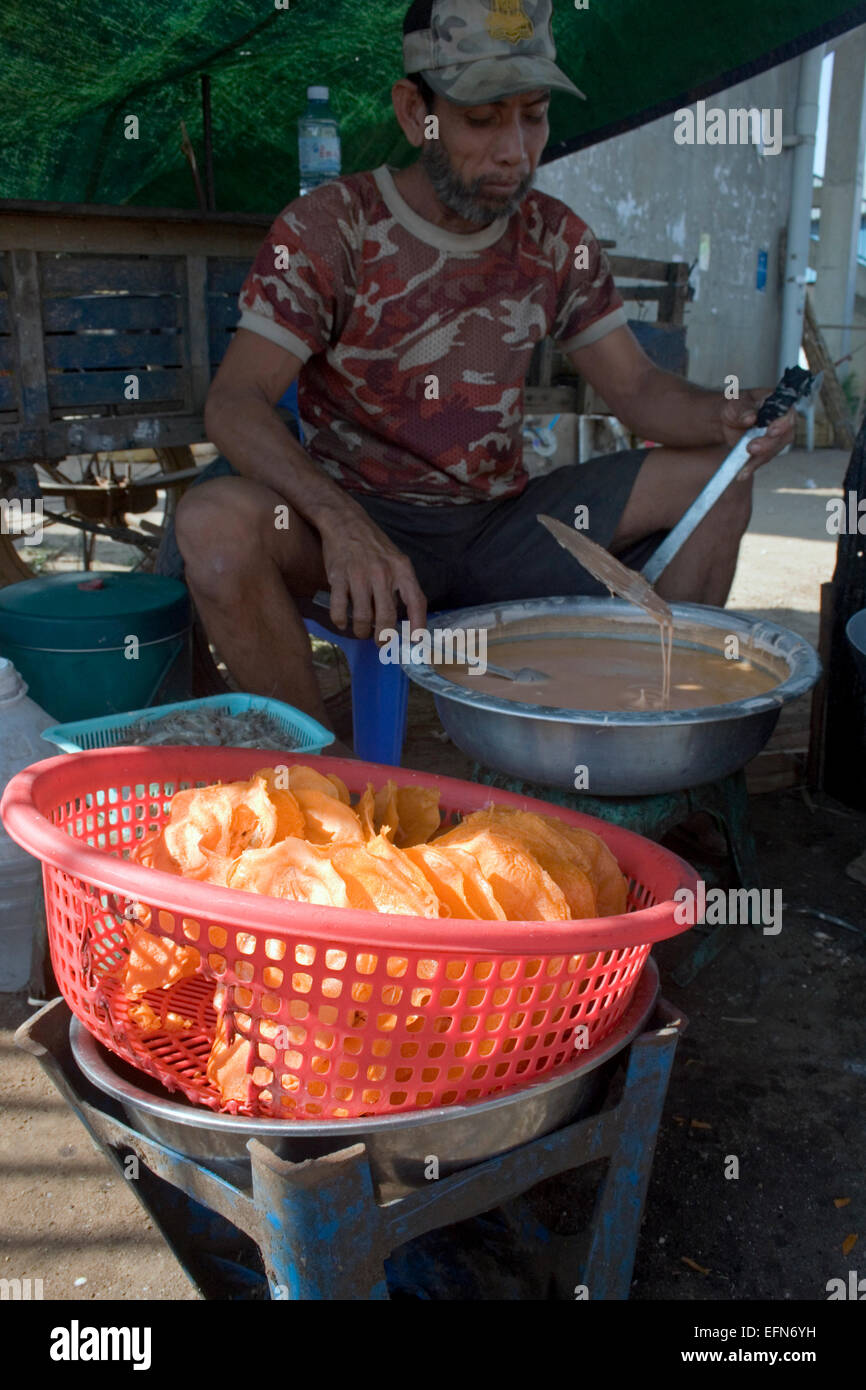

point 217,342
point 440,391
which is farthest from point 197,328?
point 440,391

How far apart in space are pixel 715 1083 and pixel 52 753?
140 cm

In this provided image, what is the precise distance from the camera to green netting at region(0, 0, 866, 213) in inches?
118

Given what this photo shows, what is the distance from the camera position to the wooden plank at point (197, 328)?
3.17 metres

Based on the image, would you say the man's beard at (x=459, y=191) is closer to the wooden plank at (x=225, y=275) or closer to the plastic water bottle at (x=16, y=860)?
the wooden plank at (x=225, y=275)

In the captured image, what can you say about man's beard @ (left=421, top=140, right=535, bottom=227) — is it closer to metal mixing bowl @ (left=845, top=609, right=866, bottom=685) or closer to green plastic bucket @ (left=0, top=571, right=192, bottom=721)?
green plastic bucket @ (left=0, top=571, right=192, bottom=721)

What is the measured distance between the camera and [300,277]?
8.37 feet

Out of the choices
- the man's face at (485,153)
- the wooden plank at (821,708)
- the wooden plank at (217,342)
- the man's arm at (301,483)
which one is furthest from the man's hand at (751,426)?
the wooden plank at (217,342)

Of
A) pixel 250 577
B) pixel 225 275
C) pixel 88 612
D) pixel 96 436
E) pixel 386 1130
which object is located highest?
pixel 225 275

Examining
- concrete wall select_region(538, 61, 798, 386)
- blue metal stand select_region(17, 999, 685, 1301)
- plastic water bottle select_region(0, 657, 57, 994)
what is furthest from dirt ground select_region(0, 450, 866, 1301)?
concrete wall select_region(538, 61, 798, 386)

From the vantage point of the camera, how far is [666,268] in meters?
5.32

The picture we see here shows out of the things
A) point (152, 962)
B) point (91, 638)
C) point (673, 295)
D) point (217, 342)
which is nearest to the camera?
point (152, 962)

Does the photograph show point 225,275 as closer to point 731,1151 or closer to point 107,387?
point 107,387

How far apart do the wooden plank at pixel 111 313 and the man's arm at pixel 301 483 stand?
60 cm

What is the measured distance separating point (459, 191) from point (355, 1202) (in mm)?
2270
